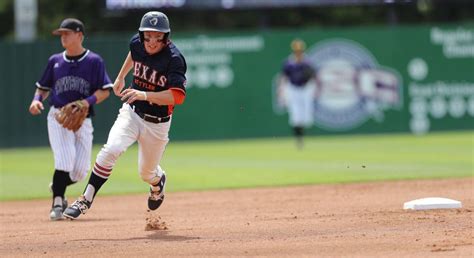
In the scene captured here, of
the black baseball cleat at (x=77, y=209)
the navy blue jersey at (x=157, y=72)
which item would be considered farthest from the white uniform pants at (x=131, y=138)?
the black baseball cleat at (x=77, y=209)

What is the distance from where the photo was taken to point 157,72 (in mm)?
8930

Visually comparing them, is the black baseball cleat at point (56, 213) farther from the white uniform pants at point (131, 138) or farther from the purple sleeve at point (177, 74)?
the purple sleeve at point (177, 74)

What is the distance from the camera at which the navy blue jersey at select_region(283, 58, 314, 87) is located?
2128 centimetres

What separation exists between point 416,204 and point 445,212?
385 millimetres

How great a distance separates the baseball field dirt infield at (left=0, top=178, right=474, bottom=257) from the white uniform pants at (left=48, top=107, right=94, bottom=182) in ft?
1.63

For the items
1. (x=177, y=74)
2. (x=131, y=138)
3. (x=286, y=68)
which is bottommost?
(x=286, y=68)

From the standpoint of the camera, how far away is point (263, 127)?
80.1ft

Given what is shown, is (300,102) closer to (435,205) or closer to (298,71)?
(298,71)

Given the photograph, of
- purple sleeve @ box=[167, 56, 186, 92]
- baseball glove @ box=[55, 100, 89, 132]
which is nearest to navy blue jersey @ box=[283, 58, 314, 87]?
baseball glove @ box=[55, 100, 89, 132]

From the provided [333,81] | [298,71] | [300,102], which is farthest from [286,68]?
[333,81]

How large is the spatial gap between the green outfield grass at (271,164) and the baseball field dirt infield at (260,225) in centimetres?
137

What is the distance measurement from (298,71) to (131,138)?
41.0 feet

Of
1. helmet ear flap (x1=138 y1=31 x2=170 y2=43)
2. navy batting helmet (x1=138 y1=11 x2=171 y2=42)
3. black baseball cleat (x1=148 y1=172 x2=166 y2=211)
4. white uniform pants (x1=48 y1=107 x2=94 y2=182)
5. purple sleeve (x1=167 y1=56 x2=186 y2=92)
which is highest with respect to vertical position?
navy batting helmet (x1=138 y1=11 x2=171 y2=42)

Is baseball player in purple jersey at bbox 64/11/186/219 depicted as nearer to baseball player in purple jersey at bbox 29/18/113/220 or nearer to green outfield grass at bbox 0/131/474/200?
baseball player in purple jersey at bbox 29/18/113/220
